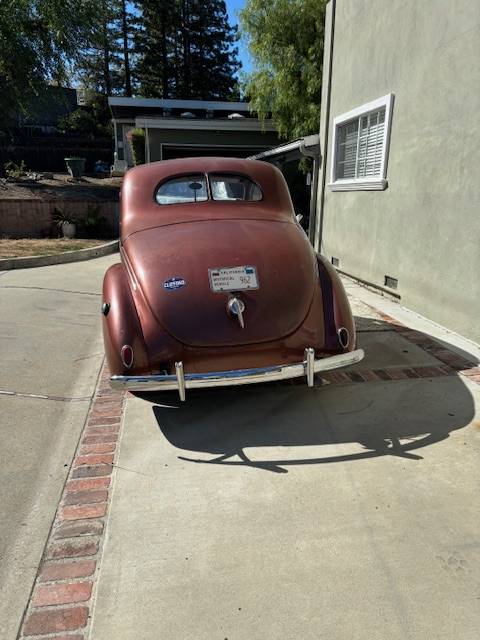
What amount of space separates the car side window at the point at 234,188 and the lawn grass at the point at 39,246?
6672 mm

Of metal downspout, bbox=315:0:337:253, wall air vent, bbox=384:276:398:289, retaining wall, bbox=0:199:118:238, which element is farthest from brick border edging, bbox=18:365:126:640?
retaining wall, bbox=0:199:118:238

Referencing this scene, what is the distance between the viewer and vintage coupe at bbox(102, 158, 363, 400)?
3.09m

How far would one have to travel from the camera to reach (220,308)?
316 cm

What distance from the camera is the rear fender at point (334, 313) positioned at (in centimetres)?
336

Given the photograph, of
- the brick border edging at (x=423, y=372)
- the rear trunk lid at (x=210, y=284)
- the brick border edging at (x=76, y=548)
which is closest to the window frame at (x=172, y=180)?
the rear trunk lid at (x=210, y=284)

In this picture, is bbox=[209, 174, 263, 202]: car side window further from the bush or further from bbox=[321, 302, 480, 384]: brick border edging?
the bush

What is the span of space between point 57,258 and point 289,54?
30.6 ft

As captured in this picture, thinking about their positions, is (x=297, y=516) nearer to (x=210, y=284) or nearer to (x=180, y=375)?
(x=180, y=375)

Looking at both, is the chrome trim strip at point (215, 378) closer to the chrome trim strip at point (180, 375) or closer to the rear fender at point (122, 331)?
the chrome trim strip at point (180, 375)

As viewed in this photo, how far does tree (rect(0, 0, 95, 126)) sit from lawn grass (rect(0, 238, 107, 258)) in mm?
5494

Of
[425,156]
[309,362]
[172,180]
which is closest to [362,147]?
[425,156]

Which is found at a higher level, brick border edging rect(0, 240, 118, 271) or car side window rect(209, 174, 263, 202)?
car side window rect(209, 174, 263, 202)

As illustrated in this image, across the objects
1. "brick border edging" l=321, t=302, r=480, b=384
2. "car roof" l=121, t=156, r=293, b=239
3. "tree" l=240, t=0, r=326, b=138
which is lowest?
"brick border edging" l=321, t=302, r=480, b=384

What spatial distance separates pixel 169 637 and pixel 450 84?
5.56 m
